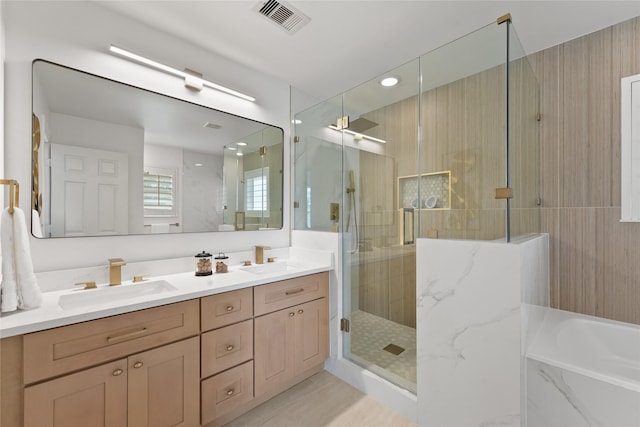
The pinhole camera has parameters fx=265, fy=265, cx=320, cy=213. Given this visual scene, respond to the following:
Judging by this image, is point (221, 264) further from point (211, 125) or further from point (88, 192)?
point (211, 125)

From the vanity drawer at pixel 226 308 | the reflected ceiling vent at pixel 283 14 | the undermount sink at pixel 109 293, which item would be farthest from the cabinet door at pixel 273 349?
the reflected ceiling vent at pixel 283 14

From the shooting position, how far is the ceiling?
1634mm

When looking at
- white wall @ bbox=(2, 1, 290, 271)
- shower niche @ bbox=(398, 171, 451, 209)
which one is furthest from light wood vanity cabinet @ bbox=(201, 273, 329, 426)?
shower niche @ bbox=(398, 171, 451, 209)

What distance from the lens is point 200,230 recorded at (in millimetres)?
2035

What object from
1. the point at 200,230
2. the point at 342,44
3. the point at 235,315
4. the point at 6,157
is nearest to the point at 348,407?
the point at 235,315

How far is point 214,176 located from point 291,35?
119 centimetres

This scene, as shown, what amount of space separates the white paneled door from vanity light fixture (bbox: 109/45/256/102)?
64 cm

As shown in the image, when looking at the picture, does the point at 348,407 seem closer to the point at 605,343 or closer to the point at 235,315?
the point at 235,315

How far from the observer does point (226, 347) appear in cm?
157

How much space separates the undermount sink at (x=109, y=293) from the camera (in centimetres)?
141

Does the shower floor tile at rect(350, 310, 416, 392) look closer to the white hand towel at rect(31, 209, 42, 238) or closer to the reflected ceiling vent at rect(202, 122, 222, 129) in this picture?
the reflected ceiling vent at rect(202, 122, 222, 129)

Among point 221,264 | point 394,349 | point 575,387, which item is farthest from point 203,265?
point 575,387

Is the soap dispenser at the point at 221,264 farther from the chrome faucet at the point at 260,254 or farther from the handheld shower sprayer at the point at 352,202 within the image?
the handheld shower sprayer at the point at 352,202

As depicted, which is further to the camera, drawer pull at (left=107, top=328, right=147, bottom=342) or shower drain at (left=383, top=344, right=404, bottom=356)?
shower drain at (left=383, top=344, right=404, bottom=356)
